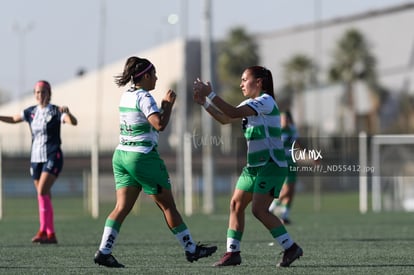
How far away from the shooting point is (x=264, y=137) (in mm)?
10555

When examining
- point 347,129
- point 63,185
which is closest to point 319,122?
point 347,129

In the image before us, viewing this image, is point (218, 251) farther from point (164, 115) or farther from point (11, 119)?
point (11, 119)

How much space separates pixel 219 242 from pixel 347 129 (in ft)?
181

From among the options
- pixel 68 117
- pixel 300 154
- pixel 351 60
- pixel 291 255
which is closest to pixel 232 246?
pixel 291 255

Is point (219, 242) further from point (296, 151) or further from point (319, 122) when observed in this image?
point (319, 122)

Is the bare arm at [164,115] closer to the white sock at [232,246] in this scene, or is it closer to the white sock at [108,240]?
the white sock at [108,240]

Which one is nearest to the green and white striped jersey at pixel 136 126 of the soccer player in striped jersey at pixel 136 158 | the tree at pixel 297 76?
the soccer player in striped jersey at pixel 136 158

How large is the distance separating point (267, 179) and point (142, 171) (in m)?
1.32

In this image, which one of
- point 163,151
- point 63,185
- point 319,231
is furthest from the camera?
point 163,151

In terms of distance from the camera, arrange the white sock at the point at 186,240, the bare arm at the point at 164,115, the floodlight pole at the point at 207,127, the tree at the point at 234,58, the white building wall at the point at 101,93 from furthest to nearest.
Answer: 1. the tree at the point at 234,58
2. the white building wall at the point at 101,93
3. the floodlight pole at the point at 207,127
4. the white sock at the point at 186,240
5. the bare arm at the point at 164,115

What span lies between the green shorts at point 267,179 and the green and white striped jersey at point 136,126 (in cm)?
113

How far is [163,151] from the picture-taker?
60188mm

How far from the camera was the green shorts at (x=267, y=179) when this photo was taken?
10516mm

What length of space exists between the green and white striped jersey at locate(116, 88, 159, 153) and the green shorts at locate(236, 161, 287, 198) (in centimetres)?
113
